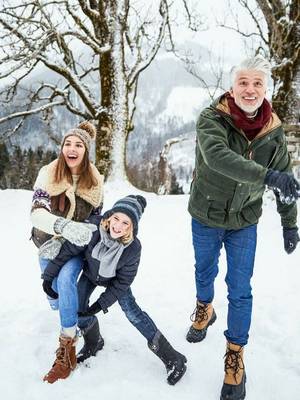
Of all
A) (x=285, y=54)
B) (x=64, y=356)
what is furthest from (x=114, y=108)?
(x=64, y=356)

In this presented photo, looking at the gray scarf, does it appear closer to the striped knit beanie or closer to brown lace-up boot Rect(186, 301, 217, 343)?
the striped knit beanie

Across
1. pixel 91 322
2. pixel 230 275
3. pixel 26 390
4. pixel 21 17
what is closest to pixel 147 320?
pixel 91 322

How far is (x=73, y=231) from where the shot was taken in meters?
2.61

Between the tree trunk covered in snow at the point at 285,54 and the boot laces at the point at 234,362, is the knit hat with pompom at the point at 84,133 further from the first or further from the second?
the tree trunk covered in snow at the point at 285,54

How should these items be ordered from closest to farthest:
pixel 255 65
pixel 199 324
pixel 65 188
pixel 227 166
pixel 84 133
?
pixel 227 166 < pixel 255 65 < pixel 65 188 < pixel 84 133 < pixel 199 324

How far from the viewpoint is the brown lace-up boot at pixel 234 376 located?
8.71 ft

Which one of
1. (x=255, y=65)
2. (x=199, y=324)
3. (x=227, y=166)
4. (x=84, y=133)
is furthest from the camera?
(x=199, y=324)

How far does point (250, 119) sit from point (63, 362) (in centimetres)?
197

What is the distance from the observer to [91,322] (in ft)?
9.83

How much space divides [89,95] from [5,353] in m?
7.18

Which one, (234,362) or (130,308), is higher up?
(130,308)

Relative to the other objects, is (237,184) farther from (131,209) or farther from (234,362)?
(234,362)

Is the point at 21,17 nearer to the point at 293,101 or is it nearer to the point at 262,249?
the point at 293,101

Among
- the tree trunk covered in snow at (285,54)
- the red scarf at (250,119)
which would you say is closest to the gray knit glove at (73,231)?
the red scarf at (250,119)
